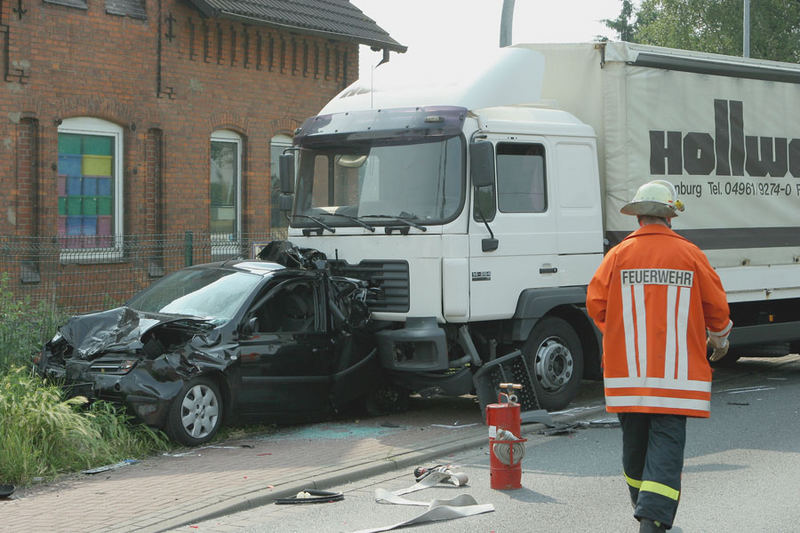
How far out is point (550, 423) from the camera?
380 inches

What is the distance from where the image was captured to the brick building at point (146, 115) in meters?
15.6

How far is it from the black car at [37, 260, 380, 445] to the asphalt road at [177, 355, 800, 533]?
5.50 feet

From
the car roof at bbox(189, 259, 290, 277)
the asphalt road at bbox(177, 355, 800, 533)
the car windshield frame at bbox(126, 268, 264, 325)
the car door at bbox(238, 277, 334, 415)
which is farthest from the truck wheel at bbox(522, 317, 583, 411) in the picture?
the car windshield frame at bbox(126, 268, 264, 325)

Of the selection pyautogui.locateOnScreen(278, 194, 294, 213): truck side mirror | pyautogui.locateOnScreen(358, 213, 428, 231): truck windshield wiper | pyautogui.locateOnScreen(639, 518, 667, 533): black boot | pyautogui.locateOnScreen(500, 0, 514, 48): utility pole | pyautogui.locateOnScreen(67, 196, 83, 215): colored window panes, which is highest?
pyautogui.locateOnScreen(500, 0, 514, 48): utility pole

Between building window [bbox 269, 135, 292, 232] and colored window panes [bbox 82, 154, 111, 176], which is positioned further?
building window [bbox 269, 135, 292, 232]

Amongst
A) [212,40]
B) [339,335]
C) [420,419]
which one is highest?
[212,40]

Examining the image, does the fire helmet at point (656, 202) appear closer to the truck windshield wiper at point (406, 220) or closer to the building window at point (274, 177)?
the truck windshield wiper at point (406, 220)

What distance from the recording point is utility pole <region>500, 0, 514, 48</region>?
1398cm

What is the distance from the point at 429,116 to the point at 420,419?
112 inches

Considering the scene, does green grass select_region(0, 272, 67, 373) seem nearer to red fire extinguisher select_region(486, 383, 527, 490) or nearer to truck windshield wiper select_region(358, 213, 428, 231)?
truck windshield wiper select_region(358, 213, 428, 231)

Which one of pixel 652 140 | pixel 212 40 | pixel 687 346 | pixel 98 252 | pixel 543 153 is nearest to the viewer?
pixel 687 346

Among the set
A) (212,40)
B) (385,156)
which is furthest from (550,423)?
(212,40)

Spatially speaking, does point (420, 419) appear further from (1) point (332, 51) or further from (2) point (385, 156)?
(1) point (332, 51)

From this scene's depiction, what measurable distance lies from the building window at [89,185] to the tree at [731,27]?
24995mm
